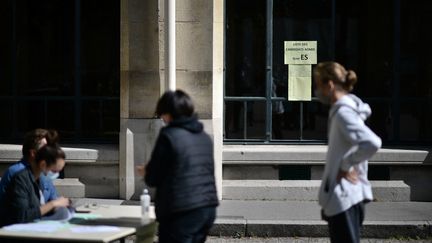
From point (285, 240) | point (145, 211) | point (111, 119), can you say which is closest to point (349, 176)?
point (145, 211)

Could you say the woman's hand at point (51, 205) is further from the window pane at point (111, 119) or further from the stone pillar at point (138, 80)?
the window pane at point (111, 119)

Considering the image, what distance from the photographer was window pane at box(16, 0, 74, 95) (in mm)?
11977

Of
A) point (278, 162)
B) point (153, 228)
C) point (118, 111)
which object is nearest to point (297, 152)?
point (278, 162)

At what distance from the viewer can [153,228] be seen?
248 inches

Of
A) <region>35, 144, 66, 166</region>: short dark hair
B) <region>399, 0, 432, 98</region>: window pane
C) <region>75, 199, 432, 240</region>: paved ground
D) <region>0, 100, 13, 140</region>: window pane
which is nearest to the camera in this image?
<region>35, 144, 66, 166</region>: short dark hair

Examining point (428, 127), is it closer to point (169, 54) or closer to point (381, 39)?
point (381, 39)

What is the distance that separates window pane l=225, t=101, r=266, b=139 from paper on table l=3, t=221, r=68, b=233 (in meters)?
6.03

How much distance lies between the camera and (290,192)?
37.0ft

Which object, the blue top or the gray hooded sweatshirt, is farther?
the blue top

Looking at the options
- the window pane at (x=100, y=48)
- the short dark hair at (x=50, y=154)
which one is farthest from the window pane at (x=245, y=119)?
the short dark hair at (x=50, y=154)

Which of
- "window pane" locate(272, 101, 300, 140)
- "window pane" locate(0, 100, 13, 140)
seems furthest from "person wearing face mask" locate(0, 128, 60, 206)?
"window pane" locate(0, 100, 13, 140)

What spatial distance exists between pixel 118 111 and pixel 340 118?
649cm

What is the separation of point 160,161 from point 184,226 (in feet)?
1.52

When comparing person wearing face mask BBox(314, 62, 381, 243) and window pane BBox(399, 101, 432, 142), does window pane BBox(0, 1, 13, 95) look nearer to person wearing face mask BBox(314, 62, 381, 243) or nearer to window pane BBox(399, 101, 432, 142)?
window pane BBox(399, 101, 432, 142)
